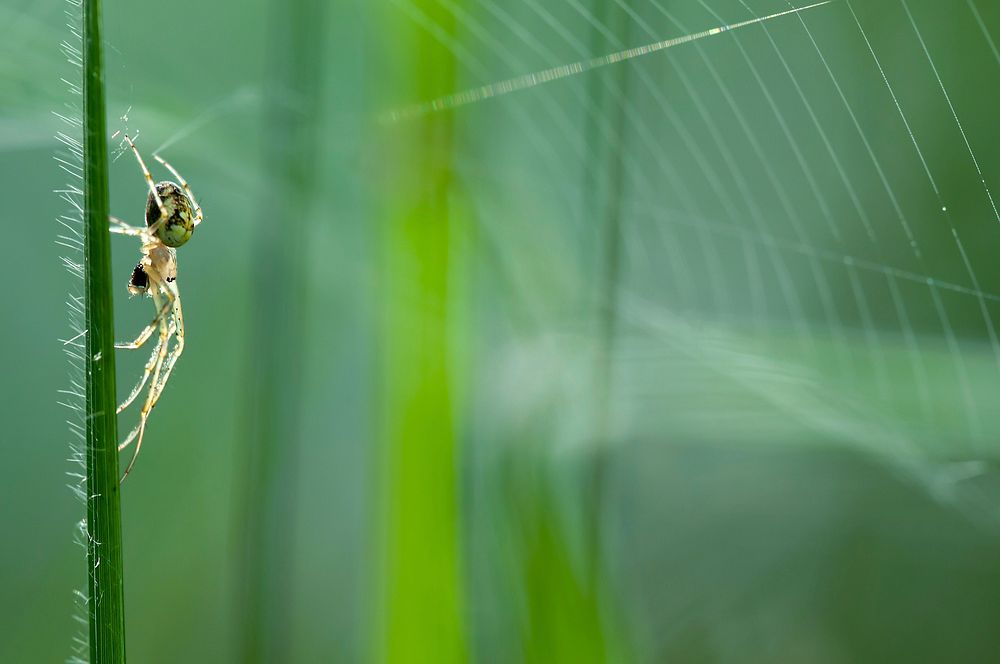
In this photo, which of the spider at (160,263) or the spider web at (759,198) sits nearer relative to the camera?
the spider at (160,263)

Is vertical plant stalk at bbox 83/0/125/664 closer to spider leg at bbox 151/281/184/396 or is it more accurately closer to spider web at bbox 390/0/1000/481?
spider leg at bbox 151/281/184/396

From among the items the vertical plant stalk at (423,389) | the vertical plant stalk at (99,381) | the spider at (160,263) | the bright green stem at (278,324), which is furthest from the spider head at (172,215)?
the bright green stem at (278,324)

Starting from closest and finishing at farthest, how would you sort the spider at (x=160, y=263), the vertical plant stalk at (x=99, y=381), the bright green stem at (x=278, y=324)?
the vertical plant stalk at (x=99, y=381), the spider at (x=160, y=263), the bright green stem at (x=278, y=324)

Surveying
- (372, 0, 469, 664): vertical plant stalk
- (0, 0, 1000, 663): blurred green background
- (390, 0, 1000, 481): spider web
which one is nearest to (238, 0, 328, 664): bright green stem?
(0, 0, 1000, 663): blurred green background

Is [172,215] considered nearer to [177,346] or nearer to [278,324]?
[177,346]

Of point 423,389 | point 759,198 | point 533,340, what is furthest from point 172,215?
point 759,198

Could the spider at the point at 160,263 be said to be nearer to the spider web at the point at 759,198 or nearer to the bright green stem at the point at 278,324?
the spider web at the point at 759,198

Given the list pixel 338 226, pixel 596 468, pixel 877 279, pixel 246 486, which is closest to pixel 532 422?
pixel 596 468

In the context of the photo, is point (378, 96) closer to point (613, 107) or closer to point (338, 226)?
point (338, 226)
